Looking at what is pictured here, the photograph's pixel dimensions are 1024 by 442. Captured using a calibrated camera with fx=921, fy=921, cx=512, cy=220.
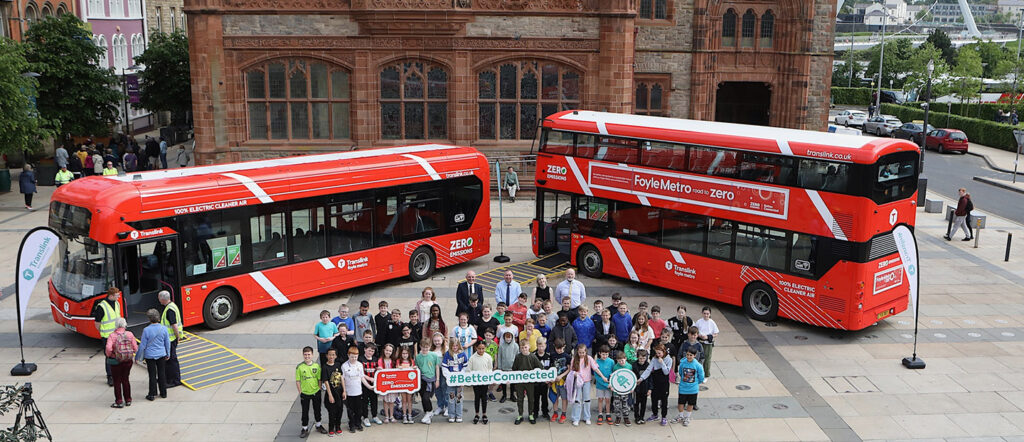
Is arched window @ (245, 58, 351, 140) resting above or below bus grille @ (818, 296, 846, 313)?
above

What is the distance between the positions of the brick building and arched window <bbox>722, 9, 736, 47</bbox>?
124 cm

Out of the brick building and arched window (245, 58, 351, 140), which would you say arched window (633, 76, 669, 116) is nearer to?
the brick building

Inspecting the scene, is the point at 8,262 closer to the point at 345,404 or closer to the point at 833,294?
the point at 345,404

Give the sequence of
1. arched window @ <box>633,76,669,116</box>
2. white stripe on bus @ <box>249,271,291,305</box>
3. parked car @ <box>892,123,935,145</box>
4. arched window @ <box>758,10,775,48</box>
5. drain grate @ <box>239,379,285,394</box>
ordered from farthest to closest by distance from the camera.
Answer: parked car @ <box>892,123,935,145</box> < arched window @ <box>758,10,775,48</box> < arched window @ <box>633,76,669,116</box> < white stripe on bus @ <box>249,271,291,305</box> < drain grate @ <box>239,379,285,394</box>

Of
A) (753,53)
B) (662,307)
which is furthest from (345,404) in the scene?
(753,53)

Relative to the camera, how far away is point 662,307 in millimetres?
20156

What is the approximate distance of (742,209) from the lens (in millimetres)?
18641

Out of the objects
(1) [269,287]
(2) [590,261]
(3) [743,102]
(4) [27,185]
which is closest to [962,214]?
(2) [590,261]

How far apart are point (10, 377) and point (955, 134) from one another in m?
45.8

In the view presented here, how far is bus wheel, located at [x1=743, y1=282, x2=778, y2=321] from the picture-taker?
18.7 meters

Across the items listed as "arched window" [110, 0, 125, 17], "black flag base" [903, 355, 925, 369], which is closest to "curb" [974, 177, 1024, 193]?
"black flag base" [903, 355, 925, 369]

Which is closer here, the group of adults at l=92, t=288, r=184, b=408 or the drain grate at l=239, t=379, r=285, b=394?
the group of adults at l=92, t=288, r=184, b=408

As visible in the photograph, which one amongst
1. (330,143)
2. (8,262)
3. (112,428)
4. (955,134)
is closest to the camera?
(112,428)

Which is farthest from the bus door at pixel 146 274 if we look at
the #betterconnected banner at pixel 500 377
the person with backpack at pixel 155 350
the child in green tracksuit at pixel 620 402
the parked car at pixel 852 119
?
the parked car at pixel 852 119
